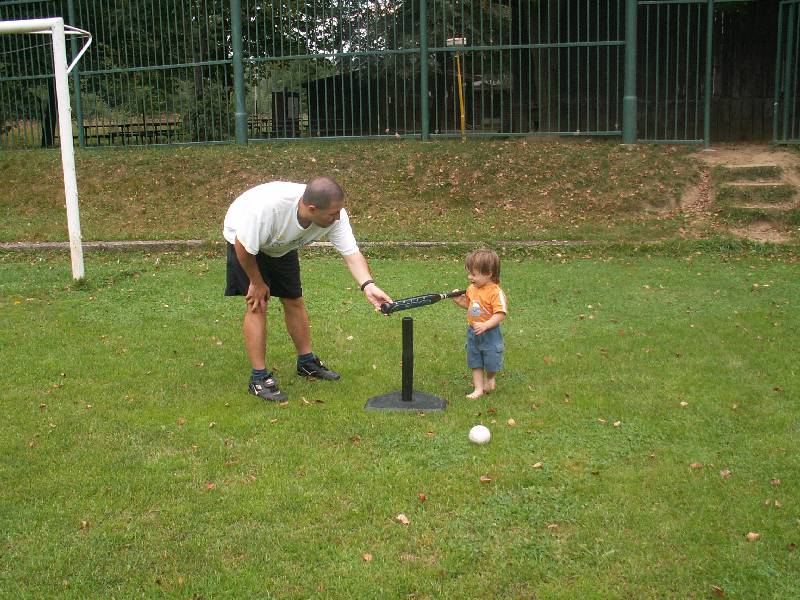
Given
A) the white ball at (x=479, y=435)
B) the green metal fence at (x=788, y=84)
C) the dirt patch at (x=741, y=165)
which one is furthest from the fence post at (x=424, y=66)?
the white ball at (x=479, y=435)

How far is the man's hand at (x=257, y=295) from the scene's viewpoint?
552 centimetres

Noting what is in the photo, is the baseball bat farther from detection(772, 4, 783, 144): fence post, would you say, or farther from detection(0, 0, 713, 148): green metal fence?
detection(772, 4, 783, 144): fence post

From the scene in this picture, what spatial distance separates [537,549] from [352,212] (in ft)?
30.5

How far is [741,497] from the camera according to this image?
13.5 feet

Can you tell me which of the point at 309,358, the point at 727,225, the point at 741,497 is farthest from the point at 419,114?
the point at 741,497

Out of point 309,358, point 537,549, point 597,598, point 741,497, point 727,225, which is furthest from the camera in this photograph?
point 727,225

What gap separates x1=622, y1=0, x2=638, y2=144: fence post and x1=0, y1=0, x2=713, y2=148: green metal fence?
21 mm

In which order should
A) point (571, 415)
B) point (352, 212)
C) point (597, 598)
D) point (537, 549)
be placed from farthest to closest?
point (352, 212) → point (571, 415) → point (537, 549) → point (597, 598)

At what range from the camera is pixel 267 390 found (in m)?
5.70

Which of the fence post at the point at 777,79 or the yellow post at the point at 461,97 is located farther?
the yellow post at the point at 461,97

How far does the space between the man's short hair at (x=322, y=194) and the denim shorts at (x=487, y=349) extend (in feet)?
4.22

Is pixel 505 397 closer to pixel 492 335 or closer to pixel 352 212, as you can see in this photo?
pixel 492 335

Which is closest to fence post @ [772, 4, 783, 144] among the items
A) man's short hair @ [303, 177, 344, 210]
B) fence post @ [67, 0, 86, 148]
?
man's short hair @ [303, 177, 344, 210]

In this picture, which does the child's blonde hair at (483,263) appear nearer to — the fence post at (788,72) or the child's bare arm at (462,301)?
the child's bare arm at (462,301)
